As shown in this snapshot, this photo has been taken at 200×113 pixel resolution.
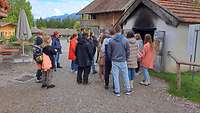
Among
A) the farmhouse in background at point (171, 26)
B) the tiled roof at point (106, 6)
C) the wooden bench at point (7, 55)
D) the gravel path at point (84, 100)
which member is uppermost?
the tiled roof at point (106, 6)

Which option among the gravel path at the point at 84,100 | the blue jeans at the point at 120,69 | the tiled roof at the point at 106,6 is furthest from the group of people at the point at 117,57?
the tiled roof at the point at 106,6

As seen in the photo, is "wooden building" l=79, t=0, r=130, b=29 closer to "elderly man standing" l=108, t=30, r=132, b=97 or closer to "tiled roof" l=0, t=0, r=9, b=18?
"elderly man standing" l=108, t=30, r=132, b=97

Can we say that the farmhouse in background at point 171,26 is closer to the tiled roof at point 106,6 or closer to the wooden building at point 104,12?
the wooden building at point 104,12

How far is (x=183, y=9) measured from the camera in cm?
1502

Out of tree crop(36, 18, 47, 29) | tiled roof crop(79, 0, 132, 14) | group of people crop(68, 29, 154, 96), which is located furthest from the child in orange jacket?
tree crop(36, 18, 47, 29)

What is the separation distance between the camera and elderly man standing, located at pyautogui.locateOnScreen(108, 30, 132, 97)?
10055 mm

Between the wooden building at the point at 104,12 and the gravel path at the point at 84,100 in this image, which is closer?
the gravel path at the point at 84,100

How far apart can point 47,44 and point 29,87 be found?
1440 mm

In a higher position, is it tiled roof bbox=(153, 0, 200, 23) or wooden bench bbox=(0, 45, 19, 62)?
tiled roof bbox=(153, 0, 200, 23)

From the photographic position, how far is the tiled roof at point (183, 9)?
14125 mm

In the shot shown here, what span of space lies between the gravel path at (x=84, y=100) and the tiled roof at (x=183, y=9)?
319 cm

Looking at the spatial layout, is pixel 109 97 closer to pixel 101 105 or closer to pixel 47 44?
pixel 101 105

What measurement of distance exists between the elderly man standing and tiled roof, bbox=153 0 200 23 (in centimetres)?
440

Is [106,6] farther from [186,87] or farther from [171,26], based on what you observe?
[186,87]
